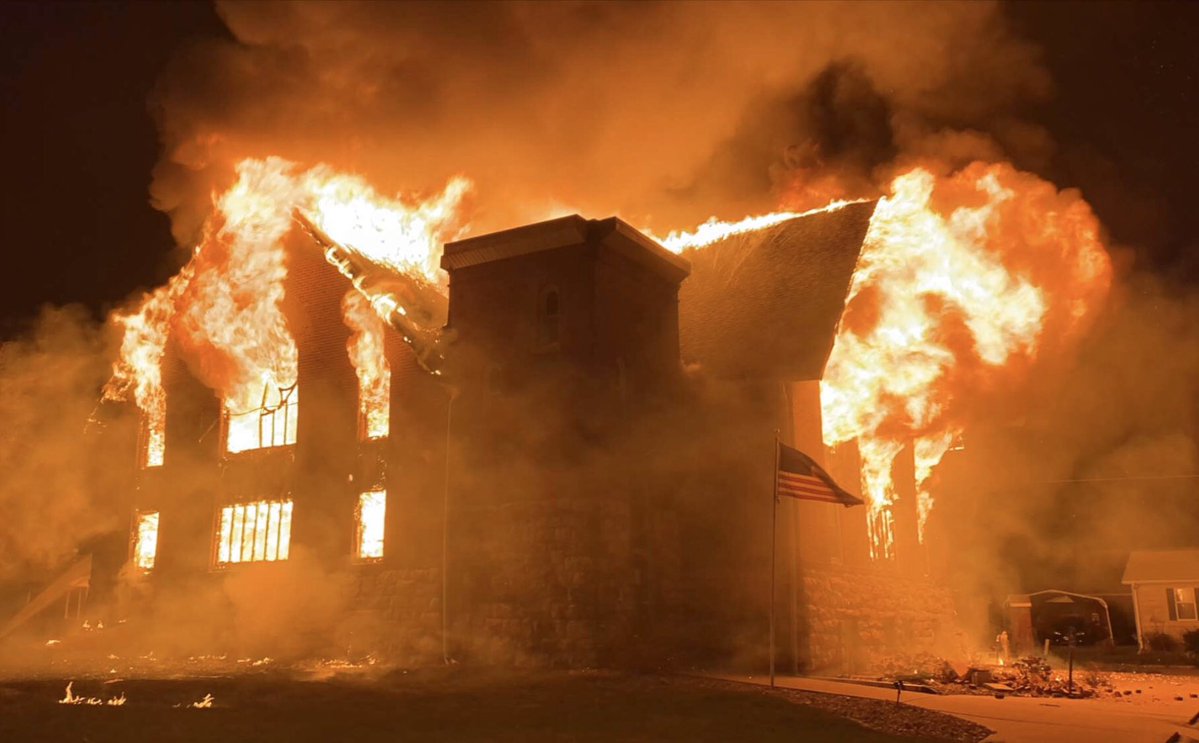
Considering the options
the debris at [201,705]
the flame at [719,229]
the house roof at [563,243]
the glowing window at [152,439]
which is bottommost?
the debris at [201,705]

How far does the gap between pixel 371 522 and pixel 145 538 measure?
27.2 ft

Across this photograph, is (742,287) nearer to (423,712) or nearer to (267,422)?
(267,422)

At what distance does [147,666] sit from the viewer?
20297 mm

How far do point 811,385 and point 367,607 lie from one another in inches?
423

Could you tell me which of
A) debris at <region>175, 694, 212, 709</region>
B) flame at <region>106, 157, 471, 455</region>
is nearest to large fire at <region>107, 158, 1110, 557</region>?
flame at <region>106, 157, 471, 455</region>

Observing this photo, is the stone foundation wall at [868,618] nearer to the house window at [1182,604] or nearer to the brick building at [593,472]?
the brick building at [593,472]

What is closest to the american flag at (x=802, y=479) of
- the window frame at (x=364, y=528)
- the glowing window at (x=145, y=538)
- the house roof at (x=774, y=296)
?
the house roof at (x=774, y=296)

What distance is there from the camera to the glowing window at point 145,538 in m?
27.4

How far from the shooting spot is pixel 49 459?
28.4m

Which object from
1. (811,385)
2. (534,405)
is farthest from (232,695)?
(811,385)

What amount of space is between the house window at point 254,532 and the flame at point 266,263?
1.64 m

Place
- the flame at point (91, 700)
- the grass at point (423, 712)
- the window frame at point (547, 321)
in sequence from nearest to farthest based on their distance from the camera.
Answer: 1. the grass at point (423, 712)
2. the flame at point (91, 700)
3. the window frame at point (547, 321)

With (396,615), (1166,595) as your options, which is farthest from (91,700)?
(1166,595)

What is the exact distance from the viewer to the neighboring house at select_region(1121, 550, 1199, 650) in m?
36.8
